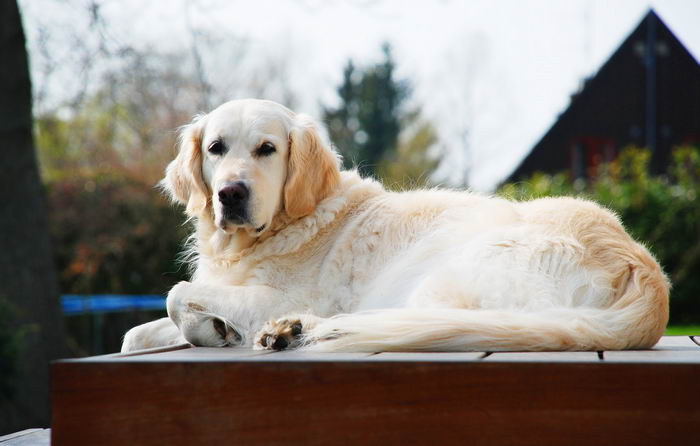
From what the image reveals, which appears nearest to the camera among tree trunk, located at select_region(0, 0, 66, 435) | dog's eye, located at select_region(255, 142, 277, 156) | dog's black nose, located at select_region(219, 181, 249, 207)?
dog's black nose, located at select_region(219, 181, 249, 207)

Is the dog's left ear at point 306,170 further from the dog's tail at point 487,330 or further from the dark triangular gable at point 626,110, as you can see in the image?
the dark triangular gable at point 626,110

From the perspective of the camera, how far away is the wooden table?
78.8 inches

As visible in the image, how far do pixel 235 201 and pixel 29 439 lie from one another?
1.27 metres

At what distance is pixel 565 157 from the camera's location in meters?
26.0

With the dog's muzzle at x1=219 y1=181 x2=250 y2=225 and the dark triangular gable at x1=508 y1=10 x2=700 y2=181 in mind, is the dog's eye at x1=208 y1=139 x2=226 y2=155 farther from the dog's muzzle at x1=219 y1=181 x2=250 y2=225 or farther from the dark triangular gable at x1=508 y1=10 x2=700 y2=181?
the dark triangular gable at x1=508 y1=10 x2=700 y2=181

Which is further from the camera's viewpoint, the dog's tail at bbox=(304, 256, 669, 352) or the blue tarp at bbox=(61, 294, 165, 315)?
the blue tarp at bbox=(61, 294, 165, 315)

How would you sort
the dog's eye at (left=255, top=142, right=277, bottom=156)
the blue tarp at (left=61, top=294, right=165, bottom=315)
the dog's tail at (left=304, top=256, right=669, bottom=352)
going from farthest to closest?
the blue tarp at (left=61, top=294, right=165, bottom=315), the dog's eye at (left=255, top=142, right=277, bottom=156), the dog's tail at (left=304, top=256, right=669, bottom=352)

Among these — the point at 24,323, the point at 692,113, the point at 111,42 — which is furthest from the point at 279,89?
the point at 24,323

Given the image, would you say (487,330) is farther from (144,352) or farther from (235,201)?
(235,201)

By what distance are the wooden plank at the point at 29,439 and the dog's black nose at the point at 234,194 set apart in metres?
1.20

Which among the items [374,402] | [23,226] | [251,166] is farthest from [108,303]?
[374,402]

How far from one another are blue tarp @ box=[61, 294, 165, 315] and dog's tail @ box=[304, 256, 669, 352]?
975 cm

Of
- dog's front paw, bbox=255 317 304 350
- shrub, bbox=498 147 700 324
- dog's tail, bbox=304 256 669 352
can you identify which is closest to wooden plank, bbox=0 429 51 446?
dog's front paw, bbox=255 317 304 350

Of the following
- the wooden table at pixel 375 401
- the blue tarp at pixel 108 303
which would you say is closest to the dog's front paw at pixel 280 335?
the wooden table at pixel 375 401
